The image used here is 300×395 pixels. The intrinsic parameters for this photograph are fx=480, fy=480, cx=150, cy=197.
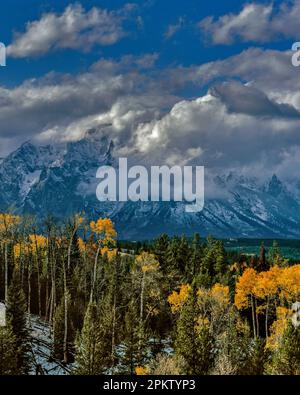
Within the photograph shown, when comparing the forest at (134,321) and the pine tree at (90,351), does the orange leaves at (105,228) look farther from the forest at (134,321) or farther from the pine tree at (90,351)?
the pine tree at (90,351)

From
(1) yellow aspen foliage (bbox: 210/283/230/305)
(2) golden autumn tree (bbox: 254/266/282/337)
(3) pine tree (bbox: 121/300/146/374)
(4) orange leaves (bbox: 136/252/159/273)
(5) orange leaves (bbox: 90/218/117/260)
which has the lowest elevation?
(3) pine tree (bbox: 121/300/146/374)

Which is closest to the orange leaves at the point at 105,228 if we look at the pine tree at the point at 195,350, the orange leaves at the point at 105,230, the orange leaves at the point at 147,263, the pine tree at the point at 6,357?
the orange leaves at the point at 105,230

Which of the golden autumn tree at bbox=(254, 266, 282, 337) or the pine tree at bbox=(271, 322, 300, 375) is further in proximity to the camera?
the golden autumn tree at bbox=(254, 266, 282, 337)

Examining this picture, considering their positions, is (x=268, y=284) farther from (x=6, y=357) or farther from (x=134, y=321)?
(x=6, y=357)

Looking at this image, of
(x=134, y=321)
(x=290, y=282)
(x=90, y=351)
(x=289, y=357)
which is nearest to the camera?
(x=90, y=351)

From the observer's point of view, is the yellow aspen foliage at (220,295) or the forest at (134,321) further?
the yellow aspen foliage at (220,295)

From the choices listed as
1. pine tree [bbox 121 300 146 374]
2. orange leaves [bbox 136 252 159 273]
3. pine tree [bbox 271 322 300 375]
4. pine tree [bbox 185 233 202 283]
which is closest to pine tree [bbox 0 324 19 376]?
pine tree [bbox 121 300 146 374]

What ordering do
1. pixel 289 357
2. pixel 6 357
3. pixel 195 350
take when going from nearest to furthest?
pixel 6 357 → pixel 289 357 → pixel 195 350

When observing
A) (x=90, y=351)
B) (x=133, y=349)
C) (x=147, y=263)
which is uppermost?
(x=147, y=263)

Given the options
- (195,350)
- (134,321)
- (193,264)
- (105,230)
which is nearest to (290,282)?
(195,350)

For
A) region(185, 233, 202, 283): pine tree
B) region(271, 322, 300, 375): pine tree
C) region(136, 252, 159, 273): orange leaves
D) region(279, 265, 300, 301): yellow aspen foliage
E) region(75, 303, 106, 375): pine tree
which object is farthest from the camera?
region(185, 233, 202, 283): pine tree

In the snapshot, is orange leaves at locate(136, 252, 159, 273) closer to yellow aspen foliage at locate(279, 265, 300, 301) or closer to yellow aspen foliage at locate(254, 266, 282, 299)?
yellow aspen foliage at locate(254, 266, 282, 299)
